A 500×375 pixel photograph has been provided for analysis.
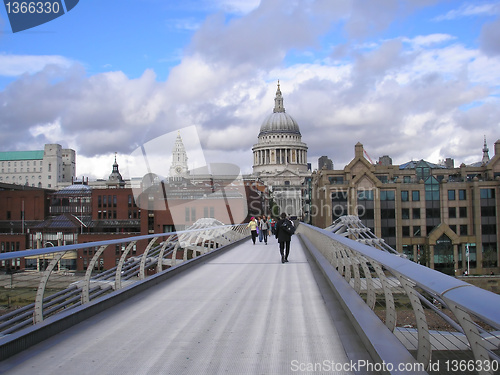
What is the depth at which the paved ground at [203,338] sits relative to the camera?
4.84 m

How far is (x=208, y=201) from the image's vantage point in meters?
58.6

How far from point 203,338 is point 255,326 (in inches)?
33.5

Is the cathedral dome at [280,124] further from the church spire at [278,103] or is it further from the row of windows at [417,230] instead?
the row of windows at [417,230]

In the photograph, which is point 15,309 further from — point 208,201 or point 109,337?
point 208,201

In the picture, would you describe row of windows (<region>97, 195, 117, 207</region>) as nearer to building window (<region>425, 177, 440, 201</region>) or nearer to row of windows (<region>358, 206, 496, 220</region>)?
row of windows (<region>358, 206, 496, 220</region>)

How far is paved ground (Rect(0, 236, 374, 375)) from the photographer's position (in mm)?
4840

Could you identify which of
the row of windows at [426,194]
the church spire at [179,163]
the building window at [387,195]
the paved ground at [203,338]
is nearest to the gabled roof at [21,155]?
the church spire at [179,163]

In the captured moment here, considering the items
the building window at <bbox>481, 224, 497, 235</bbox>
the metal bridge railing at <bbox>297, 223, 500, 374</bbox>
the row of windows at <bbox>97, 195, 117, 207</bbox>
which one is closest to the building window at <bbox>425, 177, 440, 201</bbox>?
the building window at <bbox>481, 224, 497, 235</bbox>

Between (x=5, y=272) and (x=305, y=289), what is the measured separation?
5.38m

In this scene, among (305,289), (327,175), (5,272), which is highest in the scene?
(327,175)

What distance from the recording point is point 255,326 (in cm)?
642

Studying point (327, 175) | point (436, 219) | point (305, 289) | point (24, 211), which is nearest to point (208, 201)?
point (327, 175)

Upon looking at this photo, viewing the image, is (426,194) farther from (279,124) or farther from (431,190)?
(279,124)

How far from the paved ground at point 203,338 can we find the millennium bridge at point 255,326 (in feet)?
0.04
